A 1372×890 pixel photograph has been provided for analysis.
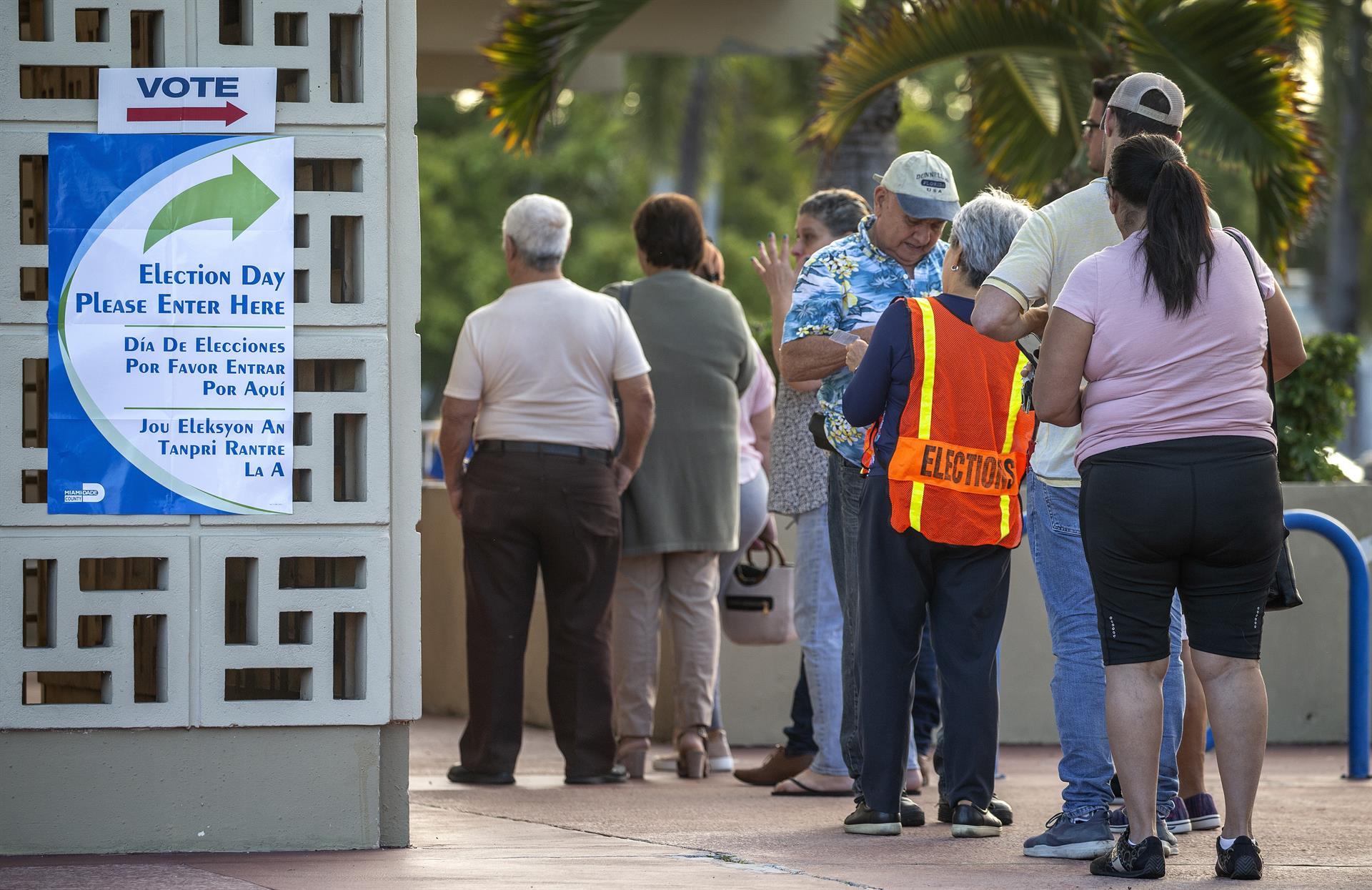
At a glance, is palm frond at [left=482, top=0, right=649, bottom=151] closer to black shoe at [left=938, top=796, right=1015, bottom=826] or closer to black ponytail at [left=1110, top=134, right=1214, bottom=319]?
black shoe at [left=938, top=796, right=1015, bottom=826]

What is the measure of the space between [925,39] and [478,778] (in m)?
5.21

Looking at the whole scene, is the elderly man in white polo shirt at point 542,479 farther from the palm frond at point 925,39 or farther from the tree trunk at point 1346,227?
the tree trunk at point 1346,227

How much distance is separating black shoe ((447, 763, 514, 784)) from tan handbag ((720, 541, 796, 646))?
110cm

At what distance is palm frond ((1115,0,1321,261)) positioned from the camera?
32.6 ft

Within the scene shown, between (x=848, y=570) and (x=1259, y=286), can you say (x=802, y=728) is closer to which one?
(x=848, y=570)

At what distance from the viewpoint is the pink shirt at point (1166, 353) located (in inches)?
183

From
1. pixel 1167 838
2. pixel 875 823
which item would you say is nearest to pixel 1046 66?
pixel 875 823

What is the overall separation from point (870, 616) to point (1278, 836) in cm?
144

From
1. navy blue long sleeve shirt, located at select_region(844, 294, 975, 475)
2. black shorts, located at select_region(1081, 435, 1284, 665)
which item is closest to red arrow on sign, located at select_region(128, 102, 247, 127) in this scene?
navy blue long sleeve shirt, located at select_region(844, 294, 975, 475)

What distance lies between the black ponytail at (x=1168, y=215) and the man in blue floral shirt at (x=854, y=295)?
1121 mm

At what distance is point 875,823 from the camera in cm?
555

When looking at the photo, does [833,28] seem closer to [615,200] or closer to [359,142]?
[359,142]

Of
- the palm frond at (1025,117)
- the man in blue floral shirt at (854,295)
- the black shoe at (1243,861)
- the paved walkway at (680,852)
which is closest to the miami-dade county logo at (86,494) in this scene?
the paved walkway at (680,852)

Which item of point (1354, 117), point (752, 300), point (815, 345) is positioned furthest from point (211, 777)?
point (752, 300)
